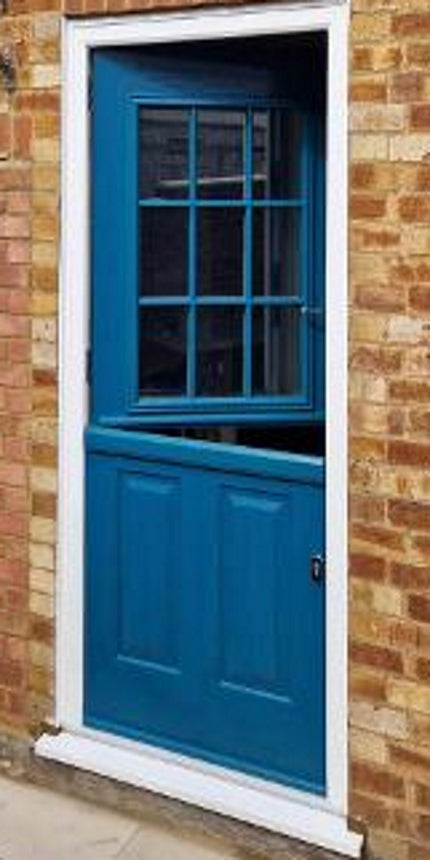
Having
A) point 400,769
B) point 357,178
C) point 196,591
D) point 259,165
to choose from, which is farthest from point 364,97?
point 400,769

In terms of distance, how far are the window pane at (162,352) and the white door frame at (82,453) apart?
0.20 meters

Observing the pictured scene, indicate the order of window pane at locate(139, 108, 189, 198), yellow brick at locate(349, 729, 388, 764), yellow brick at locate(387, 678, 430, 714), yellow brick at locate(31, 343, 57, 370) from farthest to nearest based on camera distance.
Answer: yellow brick at locate(31, 343, 57, 370)
window pane at locate(139, 108, 189, 198)
yellow brick at locate(349, 729, 388, 764)
yellow brick at locate(387, 678, 430, 714)

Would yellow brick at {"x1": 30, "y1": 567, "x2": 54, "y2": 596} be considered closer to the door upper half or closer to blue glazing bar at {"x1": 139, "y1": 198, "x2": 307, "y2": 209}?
the door upper half

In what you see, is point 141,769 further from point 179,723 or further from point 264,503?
point 264,503

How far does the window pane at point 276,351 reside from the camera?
4742mm

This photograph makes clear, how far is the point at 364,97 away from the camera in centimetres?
410

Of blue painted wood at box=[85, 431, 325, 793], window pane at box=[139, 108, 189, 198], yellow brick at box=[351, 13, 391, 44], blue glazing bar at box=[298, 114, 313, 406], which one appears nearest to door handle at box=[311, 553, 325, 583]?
blue painted wood at box=[85, 431, 325, 793]

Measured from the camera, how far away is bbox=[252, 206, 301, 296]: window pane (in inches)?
185

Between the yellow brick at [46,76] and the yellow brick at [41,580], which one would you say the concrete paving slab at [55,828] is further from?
the yellow brick at [46,76]

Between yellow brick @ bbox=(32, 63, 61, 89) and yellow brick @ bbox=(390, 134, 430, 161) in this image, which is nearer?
yellow brick @ bbox=(390, 134, 430, 161)

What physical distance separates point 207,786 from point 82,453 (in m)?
1.16

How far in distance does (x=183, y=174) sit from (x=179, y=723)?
1.80 meters

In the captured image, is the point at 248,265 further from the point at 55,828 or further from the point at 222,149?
the point at 55,828

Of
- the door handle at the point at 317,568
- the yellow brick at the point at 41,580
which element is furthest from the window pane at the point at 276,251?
the yellow brick at the point at 41,580
